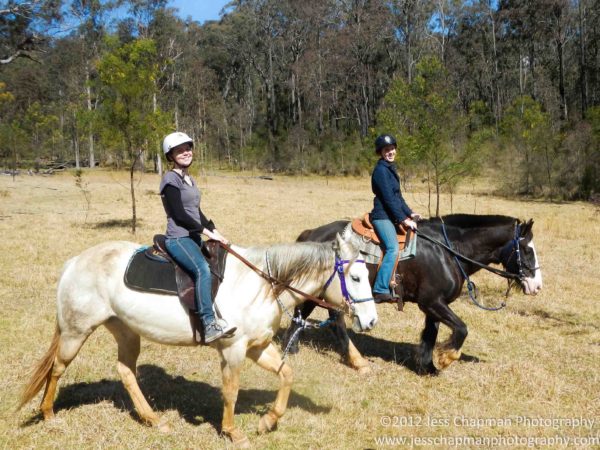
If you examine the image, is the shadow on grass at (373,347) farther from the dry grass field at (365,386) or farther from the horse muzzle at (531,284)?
the horse muzzle at (531,284)

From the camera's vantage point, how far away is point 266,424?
4.77 meters

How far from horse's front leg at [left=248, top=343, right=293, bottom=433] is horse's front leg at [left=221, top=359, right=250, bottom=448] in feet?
0.80

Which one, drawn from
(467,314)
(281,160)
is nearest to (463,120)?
(467,314)

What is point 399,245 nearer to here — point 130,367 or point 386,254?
point 386,254

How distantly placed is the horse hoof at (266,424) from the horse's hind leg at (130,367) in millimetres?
944

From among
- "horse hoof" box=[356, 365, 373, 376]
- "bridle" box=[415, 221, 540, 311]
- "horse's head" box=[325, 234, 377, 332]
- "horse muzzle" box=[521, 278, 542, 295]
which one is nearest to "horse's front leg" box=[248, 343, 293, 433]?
"horse's head" box=[325, 234, 377, 332]

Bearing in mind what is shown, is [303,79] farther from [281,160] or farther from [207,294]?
[207,294]

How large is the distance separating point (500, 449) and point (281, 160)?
47024mm

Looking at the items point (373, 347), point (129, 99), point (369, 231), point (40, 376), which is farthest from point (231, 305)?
point (129, 99)

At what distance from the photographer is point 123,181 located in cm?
3522

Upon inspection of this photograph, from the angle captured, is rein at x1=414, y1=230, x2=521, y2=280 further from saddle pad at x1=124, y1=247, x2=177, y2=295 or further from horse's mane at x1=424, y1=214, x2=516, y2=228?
saddle pad at x1=124, y1=247, x2=177, y2=295

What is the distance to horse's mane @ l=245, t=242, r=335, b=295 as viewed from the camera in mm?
4660

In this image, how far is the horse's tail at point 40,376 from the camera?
4797 millimetres

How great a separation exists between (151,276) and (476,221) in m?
4.28
